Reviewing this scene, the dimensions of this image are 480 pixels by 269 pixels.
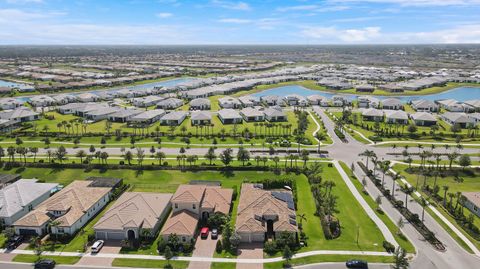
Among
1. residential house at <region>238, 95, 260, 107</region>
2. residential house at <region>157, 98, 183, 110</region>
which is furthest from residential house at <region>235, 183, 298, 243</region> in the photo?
residential house at <region>238, 95, 260, 107</region>

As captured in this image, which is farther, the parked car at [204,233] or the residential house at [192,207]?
the parked car at [204,233]

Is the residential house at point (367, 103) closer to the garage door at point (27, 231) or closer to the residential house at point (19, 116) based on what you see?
the residential house at point (19, 116)

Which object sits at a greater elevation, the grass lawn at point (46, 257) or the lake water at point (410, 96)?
the lake water at point (410, 96)

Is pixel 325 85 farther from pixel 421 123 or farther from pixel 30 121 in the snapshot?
pixel 30 121

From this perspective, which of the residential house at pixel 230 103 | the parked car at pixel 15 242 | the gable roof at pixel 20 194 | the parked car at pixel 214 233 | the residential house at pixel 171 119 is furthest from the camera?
the residential house at pixel 230 103

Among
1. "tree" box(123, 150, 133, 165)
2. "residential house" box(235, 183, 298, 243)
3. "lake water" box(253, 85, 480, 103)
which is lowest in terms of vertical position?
"residential house" box(235, 183, 298, 243)

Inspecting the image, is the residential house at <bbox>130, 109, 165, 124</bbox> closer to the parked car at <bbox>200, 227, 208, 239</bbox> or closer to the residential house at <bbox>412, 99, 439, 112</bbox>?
the parked car at <bbox>200, 227, 208, 239</bbox>

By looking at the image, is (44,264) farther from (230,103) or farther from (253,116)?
(230,103)

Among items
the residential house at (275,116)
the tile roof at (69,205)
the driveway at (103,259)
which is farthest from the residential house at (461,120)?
the driveway at (103,259)
